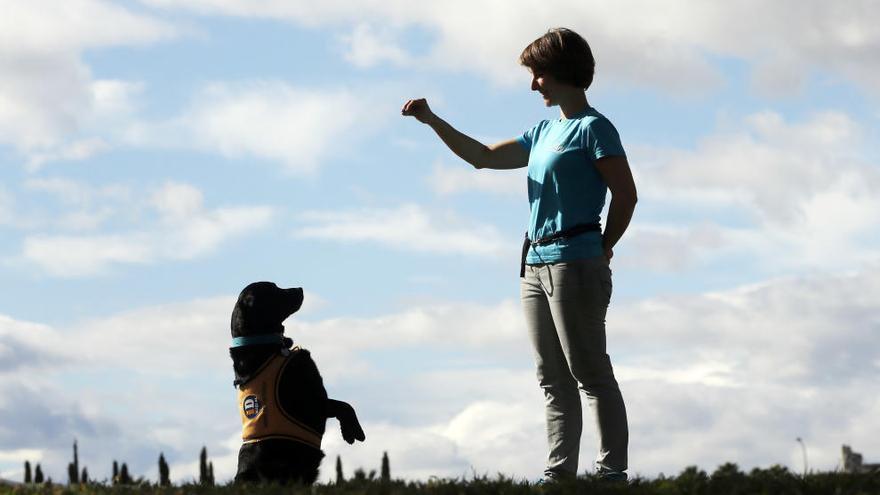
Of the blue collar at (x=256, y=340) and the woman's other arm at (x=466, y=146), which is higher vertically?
the woman's other arm at (x=466, y=146)

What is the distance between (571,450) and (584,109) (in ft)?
7.76

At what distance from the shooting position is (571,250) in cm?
748

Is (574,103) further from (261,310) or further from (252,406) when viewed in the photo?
(252,406)

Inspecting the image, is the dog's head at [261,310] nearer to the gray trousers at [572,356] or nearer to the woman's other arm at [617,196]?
the gray trousers at [572,356]

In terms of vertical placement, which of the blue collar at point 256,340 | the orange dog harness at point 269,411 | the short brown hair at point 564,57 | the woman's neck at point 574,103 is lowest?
the orange dog harness at point 269,411

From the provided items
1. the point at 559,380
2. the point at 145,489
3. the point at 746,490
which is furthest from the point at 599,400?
the point at 145,489

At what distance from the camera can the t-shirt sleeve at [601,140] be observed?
7.48 m

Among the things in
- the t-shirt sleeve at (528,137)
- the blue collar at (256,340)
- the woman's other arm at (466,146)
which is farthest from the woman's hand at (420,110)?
the blue collar at (256,340)

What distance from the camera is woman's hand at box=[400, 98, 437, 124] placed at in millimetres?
8844

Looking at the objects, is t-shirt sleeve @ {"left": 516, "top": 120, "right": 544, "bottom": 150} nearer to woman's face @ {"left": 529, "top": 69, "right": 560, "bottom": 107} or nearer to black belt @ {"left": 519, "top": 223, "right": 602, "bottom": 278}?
woman's face @ {"left": 529, "top": 69, "right": 560, "bottom": 107}

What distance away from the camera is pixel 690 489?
295 inches

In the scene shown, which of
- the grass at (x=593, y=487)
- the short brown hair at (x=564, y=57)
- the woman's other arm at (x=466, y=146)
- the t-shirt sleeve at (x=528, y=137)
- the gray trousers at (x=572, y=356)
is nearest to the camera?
the grass at (x=593, y=487)

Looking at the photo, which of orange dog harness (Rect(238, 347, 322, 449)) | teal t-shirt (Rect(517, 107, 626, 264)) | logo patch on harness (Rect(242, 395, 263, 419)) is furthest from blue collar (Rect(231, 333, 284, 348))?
teal t-shirt (Rect(517, 107, 626, 264))

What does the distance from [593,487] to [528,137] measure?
2703 millimetres
